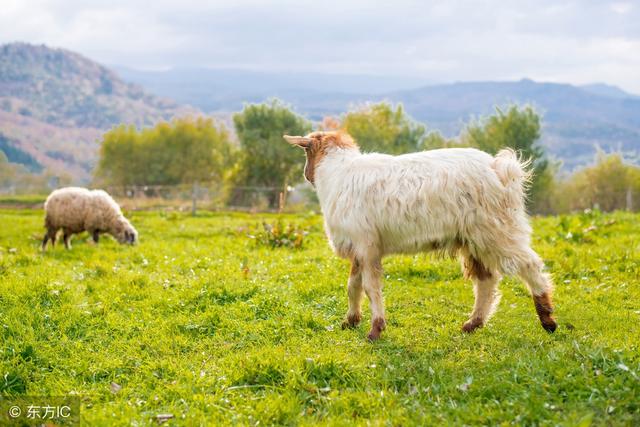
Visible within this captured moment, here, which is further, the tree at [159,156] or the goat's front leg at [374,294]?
the tree at [159,156]

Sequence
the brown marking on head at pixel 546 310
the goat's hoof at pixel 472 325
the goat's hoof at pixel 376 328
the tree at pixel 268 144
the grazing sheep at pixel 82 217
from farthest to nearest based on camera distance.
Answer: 1. the tree at pixel 268 144
2. the grazing sheep at pixel 82 217
3. the goat's hoof at pixel 472 325
4. the goat's hoof at pixel 376 328
5. the brown marking on head at pixel 546 310

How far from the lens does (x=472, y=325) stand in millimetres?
6977

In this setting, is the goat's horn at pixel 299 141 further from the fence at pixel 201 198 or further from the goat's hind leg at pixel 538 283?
the fence at pixel 201 198

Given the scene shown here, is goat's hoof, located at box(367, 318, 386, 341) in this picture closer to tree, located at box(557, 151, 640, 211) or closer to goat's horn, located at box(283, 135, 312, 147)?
goat's horn, located at box(283, 135, 312, 147)

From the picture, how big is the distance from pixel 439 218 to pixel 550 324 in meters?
1.89

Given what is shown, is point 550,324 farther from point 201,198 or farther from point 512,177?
point 201,198

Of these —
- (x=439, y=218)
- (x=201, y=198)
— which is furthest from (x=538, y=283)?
(x=201, y=198)

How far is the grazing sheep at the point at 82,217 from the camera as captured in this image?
14.8m

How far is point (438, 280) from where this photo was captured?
9.54 meters

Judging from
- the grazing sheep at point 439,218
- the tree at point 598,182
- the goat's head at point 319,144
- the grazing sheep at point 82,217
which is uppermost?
the goat's head at point 319,144

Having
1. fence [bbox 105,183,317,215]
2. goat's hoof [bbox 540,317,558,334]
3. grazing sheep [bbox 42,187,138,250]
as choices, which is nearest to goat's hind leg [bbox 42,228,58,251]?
grazing sheep [bbox 42,187,138,250]

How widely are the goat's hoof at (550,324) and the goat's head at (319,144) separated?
10.7ft

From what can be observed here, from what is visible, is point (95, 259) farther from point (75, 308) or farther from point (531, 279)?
point (531, 279)

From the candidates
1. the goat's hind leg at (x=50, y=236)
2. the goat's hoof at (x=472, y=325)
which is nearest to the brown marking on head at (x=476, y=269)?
the goat's hoof at (x=472, y=325)
